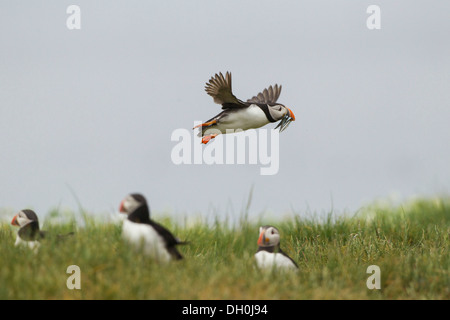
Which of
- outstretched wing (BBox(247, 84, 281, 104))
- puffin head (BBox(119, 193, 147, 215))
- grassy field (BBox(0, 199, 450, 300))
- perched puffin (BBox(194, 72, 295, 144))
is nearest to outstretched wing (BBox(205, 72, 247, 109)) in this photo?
perched puffin (BBox(194, 72, 295, 144))

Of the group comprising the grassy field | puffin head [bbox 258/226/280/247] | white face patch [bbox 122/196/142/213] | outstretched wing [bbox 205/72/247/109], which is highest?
outstretched wing [bbox 205/72/247/109]

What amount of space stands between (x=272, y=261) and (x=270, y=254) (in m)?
0.13

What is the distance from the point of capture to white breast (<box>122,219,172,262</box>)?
5.32 m

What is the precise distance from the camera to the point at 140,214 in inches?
210

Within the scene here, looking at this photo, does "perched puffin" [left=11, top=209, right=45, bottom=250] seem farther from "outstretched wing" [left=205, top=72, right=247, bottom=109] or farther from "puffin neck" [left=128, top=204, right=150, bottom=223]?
"outstretched wing" [left=205, top=72, right=247, bottom=109]

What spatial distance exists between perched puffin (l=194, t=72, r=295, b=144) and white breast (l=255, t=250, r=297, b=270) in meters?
2.49

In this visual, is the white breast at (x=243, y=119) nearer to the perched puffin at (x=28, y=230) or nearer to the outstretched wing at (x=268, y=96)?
the outstretched wing at (x=268, y=96)

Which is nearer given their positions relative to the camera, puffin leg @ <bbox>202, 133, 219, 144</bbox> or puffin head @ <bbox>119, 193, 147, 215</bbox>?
puffin head @ <bbox>119, 193, 147, 215</bbox>

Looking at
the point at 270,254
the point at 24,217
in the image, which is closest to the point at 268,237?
the point at 270,254

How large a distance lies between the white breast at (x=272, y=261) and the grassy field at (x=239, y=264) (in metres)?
0.13

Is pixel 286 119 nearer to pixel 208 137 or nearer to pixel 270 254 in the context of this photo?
pixel 208 137

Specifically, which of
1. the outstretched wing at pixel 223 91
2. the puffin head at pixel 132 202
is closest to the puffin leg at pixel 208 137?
the outstretched wing at pixel 223 91
